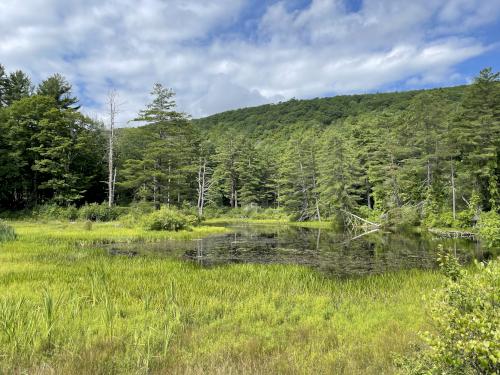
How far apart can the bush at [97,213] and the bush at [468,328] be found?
107 feet

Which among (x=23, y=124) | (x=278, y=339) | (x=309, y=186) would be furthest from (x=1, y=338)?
(x=309, y=186)

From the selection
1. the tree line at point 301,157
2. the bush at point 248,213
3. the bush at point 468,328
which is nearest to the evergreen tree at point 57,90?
the tree line at point 301,157

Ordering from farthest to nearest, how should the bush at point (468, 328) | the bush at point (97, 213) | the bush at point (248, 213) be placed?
the bush at point (248, 213) < the bush at point (97, 213) < the bush at point (468, 328)

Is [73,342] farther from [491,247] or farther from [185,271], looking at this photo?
[491,247]

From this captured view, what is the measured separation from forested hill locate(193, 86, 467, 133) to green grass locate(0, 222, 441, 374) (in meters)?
92.5

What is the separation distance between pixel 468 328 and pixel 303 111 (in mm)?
118511

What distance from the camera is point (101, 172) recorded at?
156 feet

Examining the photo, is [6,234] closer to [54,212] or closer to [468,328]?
[54,212]

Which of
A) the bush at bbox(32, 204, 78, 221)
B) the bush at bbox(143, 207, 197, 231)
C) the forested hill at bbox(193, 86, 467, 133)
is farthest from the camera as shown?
the forested hill at bbox(193, 86, 467, 133)

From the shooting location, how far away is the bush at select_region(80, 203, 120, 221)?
32.5 m

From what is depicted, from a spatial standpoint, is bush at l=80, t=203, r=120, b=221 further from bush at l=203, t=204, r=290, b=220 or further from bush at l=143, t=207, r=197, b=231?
bush at l=203, t=204, r=290, b=220

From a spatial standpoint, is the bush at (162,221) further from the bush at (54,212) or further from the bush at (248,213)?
the bush at (248,213)

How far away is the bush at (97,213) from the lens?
32.5 m

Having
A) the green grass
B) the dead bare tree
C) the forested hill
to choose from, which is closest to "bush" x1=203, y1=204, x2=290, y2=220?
the dead bare tree
